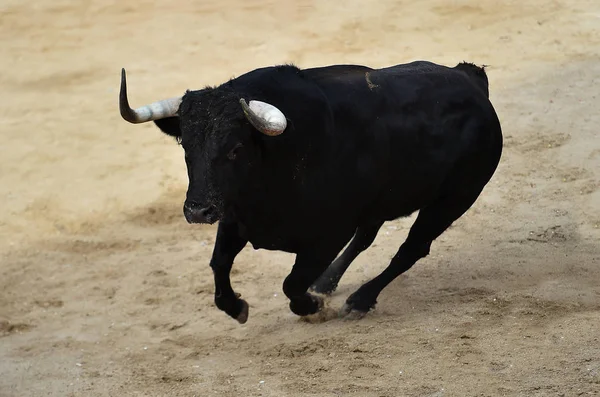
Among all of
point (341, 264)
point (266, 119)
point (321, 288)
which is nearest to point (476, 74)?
point (341, 264)

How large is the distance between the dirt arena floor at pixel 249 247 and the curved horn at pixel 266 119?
1450 millimetres

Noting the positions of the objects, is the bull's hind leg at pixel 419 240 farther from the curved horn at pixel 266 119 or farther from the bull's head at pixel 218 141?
the curved horn at pixel 266 119

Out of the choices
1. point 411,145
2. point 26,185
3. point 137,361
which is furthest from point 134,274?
point 411,145

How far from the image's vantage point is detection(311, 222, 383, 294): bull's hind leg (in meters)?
6.67

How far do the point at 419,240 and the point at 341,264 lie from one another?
66cm

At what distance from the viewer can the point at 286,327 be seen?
6270 mm

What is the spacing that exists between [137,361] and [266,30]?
23.2 ft

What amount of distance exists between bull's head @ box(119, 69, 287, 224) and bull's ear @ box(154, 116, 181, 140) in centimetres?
29

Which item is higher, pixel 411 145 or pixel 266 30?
pixel 411 145

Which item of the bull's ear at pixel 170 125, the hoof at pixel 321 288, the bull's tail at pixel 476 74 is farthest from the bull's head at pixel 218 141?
the bull's tail at pixel 476 74

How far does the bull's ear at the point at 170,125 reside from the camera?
5445 mm

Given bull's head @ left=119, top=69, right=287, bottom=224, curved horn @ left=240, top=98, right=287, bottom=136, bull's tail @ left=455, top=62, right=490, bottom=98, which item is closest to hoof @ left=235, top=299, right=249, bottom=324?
bull's head @ left=119, top=69, right=287, bottom=224

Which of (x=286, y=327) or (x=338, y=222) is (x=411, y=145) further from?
(x=286, y=327)

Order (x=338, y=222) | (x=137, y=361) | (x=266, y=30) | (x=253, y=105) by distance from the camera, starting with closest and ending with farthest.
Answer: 1. (x=253, y=105)
2. (x=338, y=222)
3. (x=137, y=361)
4. (x=266, y=30)
